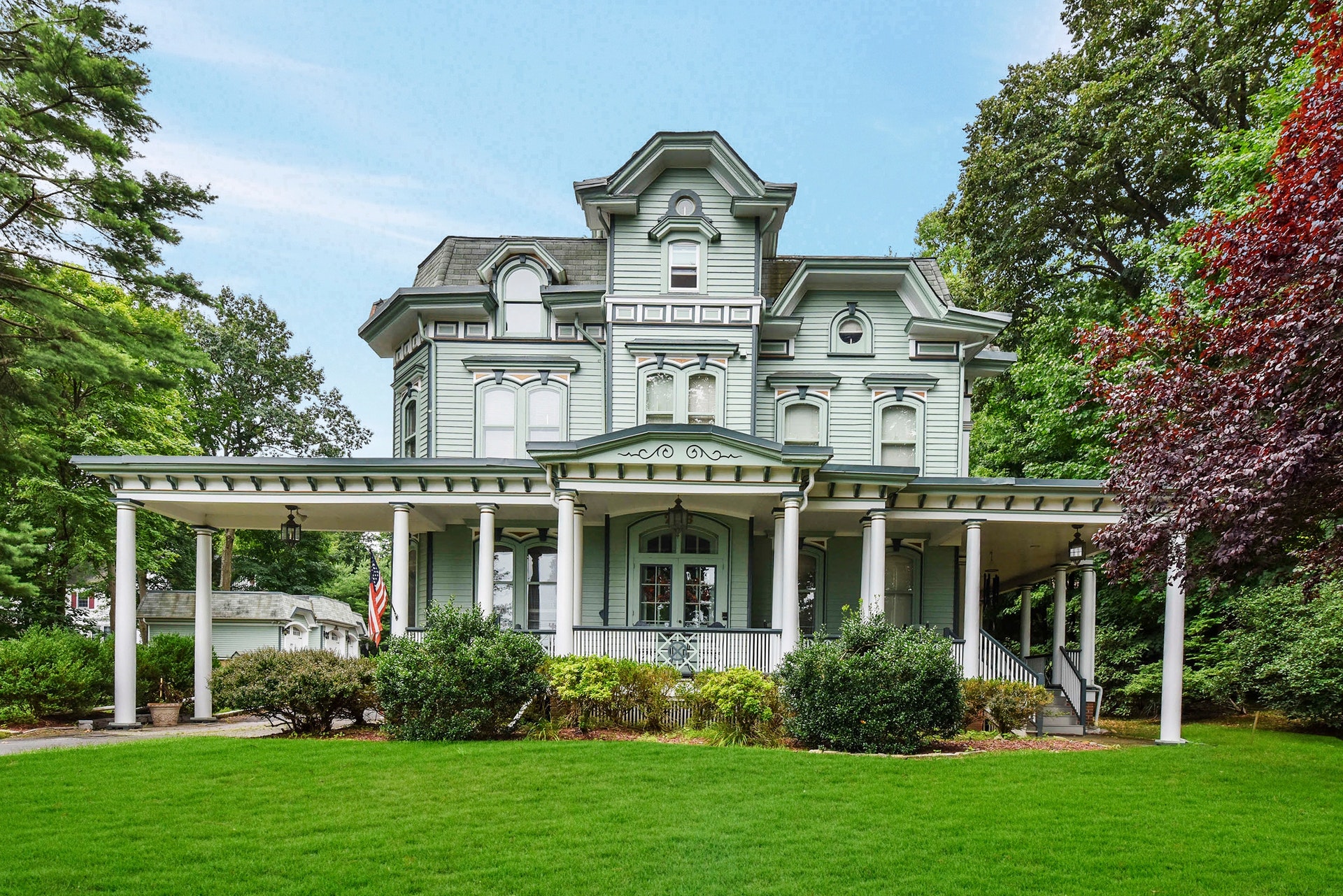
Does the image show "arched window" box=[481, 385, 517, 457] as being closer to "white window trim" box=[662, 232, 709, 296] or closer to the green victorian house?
the green victorian house

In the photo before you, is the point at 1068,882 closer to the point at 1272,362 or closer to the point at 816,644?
the point at 1272,362

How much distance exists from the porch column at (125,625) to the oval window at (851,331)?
525 inches

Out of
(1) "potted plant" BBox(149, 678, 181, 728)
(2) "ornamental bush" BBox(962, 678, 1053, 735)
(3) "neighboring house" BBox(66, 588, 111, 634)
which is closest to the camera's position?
(2) "ornamental bush" BBox(962, 678, 1053, 735)

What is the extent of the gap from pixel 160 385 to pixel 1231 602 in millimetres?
19805

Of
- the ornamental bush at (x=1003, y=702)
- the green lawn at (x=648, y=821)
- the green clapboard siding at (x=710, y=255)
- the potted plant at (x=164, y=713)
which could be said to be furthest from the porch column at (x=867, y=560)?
the potted plant at (x=164, y=713)

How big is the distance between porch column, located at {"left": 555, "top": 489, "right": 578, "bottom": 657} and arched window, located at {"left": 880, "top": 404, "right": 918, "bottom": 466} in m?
6.86

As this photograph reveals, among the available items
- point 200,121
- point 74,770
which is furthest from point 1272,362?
point 200,121

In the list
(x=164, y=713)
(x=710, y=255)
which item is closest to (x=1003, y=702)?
(x=710, y=255)

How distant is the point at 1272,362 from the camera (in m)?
7.93

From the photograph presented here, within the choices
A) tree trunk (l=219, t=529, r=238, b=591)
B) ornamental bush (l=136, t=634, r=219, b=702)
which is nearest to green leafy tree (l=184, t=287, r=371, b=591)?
tree trunk (l=219, t=529, r=238, b=591)

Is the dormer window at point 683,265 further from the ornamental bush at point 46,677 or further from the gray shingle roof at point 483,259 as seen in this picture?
the ornamental bush at point 46,677

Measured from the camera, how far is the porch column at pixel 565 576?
45.6 feet

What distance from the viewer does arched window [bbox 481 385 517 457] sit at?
17.6 m

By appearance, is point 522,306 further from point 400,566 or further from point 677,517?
point 677,517
